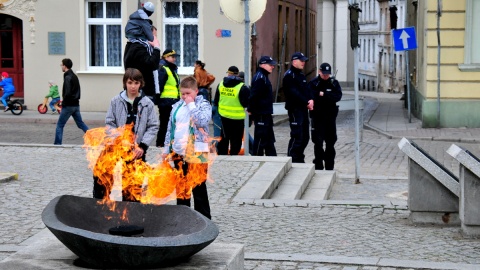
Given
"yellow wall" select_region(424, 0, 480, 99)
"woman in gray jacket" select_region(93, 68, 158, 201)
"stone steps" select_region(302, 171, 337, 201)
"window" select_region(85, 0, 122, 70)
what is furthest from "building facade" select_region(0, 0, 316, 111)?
"woman in gray jacket" select_region(93, 68, 158, 201)

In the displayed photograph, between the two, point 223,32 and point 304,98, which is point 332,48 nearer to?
point 223,32

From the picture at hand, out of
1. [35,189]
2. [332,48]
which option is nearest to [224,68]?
[35,189]

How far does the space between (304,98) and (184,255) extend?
371 inches

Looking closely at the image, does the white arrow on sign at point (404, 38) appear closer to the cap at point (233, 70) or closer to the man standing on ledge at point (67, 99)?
the man standing on ledge at point (67, 99)

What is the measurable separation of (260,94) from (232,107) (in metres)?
0.47

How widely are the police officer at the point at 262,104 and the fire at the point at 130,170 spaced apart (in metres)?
5.59

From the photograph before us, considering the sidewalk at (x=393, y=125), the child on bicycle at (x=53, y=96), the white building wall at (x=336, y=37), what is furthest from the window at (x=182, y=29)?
the white building wall at (x=336, y=37)

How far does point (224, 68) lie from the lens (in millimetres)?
27984

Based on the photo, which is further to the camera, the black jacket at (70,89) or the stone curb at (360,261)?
the black jacket at (70,89)

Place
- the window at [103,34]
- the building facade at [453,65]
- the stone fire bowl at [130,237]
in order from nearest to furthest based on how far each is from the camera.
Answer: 1. the stone fire bowl at [130,237]
2. the building facade at [453,65]
3. the window at [103,34]

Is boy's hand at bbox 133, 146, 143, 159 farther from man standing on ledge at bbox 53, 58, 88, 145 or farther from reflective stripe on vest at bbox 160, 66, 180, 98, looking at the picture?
man standing on ledge at bbox 53, 58, 88, 145

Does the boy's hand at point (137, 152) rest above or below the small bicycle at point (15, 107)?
above

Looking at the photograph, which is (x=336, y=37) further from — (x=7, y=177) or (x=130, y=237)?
(x=130, y=237)

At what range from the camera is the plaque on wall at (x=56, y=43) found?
28859 mm
